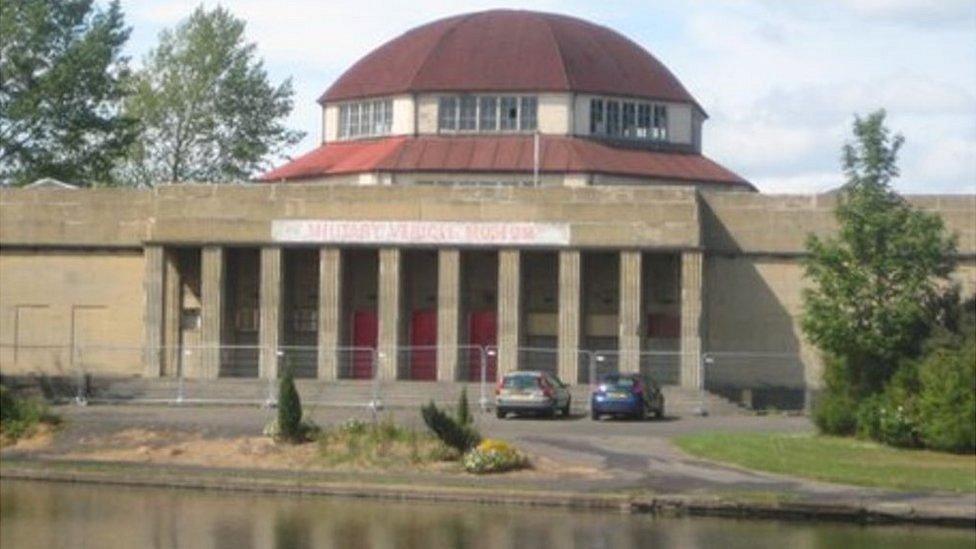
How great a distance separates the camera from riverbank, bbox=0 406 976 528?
35.5 metres

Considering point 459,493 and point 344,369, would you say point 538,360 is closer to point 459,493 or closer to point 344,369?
point 344,369

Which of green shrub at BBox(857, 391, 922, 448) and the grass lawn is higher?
green shrub at BBox(857, 391, 922, 448)

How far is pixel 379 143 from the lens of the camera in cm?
8738

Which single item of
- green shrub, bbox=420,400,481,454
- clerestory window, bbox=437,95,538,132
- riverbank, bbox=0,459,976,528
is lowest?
riverbank, bbox=0,459,976,528

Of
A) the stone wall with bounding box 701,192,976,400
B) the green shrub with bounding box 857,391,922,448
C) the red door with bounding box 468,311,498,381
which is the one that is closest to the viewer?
the green shrub with bounding box 857,391,922,448

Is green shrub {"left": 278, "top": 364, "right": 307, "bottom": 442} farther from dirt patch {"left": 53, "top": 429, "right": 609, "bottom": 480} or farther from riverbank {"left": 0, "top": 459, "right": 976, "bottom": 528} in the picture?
riverbank {"left": 0, "top": 459, "right": 976, "bottom": 528}

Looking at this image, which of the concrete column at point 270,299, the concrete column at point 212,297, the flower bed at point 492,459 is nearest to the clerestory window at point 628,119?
the concrete column at point 270,299

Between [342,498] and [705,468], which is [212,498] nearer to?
[342,498]

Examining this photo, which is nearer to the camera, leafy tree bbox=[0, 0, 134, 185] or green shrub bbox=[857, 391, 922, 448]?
green shrub bbox=[857, 391, 922, 448]

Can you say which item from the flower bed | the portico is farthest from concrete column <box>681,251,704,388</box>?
the flower bed

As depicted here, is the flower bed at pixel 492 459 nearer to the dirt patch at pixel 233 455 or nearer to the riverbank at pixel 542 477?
the dirt patch at pixel 233 455

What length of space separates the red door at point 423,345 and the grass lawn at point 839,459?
68.8ft

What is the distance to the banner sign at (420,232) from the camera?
70.8 m

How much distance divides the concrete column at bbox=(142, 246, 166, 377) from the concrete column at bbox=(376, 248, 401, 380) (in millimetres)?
7826
